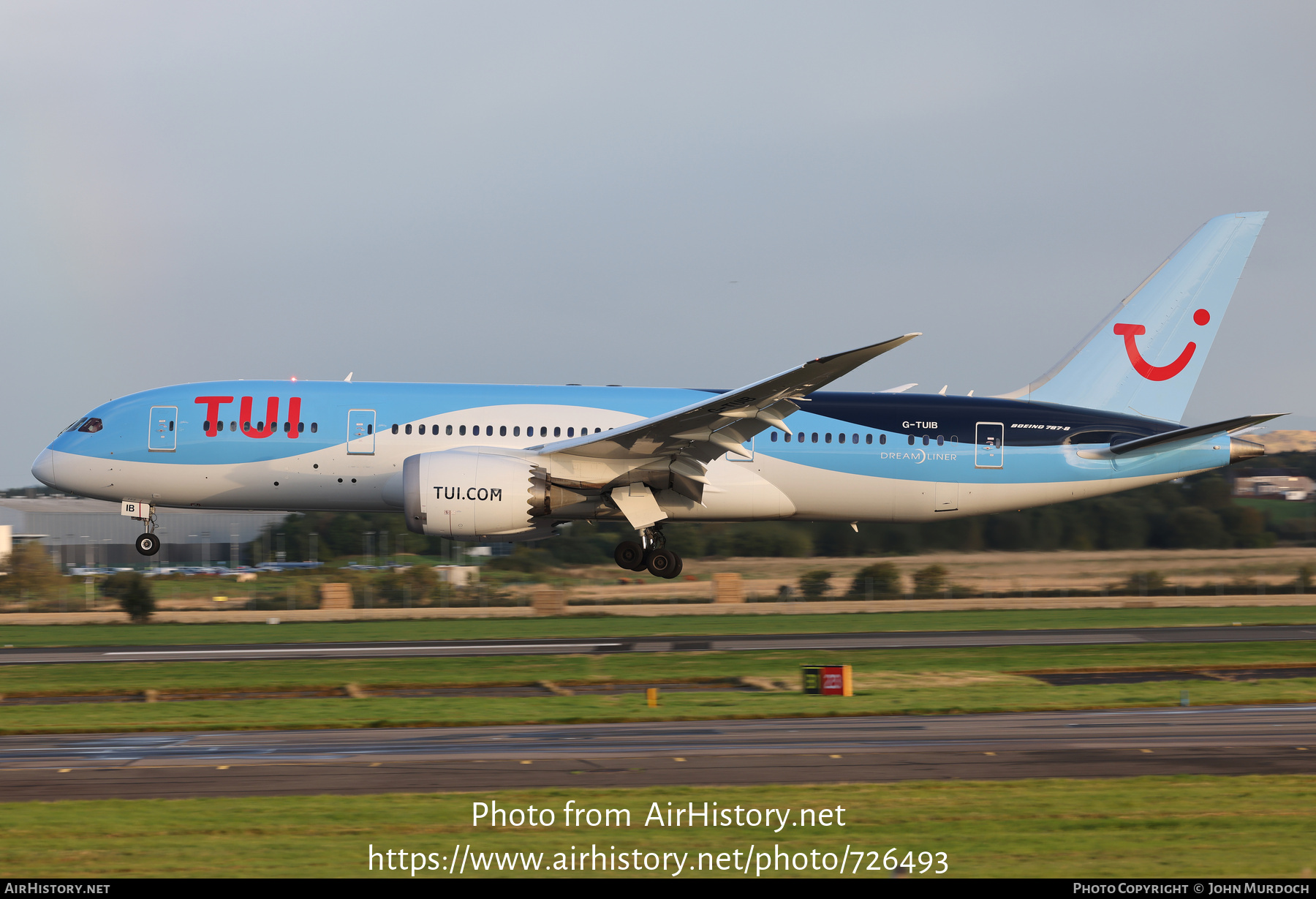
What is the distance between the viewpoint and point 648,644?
2806 cm

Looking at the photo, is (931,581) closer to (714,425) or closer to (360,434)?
(714,425)

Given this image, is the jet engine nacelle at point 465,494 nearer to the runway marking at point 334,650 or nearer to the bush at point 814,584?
the runway marking at point 334,650

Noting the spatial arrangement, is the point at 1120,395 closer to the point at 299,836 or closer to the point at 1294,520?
the point at 1294,520

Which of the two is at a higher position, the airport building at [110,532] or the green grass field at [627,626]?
the airport building at [110,532]

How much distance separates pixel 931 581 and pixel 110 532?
149 ft

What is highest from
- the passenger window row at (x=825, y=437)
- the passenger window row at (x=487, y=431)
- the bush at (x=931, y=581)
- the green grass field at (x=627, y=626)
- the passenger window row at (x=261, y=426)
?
the passenger window row at (x=261, y=426)

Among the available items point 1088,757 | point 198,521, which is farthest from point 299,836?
point 198,521

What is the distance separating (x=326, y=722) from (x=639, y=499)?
11251 mm

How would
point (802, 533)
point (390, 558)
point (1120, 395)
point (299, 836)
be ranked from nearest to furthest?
point (299, 836) → point (1120, 395) → point (802, 533) → point (390, 558)

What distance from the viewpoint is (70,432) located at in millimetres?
28625

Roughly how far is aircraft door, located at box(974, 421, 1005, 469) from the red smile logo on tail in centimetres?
474

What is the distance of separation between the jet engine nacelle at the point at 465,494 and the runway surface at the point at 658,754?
9.06 metres

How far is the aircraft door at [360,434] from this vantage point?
27.5 m

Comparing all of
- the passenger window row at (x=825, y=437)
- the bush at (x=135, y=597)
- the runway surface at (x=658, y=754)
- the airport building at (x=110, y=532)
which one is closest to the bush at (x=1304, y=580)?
the passenger window row at (x=825, y=437)
